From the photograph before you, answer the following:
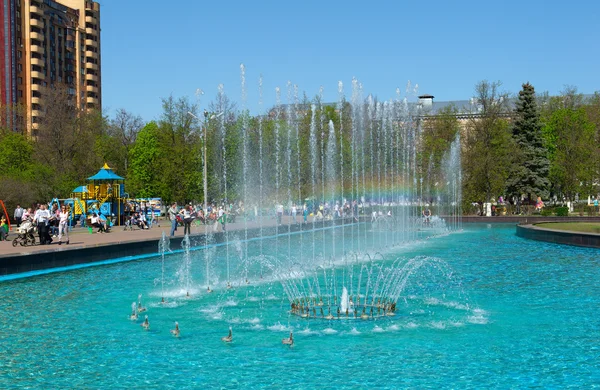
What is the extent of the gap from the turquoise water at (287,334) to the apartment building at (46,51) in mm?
60823

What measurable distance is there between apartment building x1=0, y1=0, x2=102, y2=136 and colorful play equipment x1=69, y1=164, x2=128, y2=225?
33.6m

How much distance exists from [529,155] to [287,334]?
159ft

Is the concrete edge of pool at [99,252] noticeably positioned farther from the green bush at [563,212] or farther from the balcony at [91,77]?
the balcony at [91,77]

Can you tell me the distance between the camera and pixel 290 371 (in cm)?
893

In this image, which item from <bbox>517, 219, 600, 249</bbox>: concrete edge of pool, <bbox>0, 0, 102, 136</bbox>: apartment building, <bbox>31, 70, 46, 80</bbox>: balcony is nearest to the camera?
<bbox>517, 219, 600, 249</bbox>: concrete edge of pool

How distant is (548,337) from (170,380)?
5.79 meters

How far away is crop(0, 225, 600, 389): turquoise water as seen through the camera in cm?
872

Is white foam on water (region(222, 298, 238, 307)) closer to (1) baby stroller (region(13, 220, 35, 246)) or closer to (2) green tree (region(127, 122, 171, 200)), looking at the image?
(1) baby stroller (region(13, 220, 35, 246))

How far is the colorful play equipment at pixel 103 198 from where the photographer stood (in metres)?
38.1

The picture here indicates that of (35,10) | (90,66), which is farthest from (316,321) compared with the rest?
(90,66)

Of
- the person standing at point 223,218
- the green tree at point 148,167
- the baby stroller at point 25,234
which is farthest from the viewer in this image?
the green tree at point 148,167

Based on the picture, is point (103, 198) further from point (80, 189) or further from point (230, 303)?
point (230, 303)

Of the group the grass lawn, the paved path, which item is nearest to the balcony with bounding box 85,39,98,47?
the paved path

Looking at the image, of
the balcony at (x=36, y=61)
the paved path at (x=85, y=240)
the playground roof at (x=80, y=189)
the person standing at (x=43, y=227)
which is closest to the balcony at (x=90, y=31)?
the balcony at (x=36, y=61)
